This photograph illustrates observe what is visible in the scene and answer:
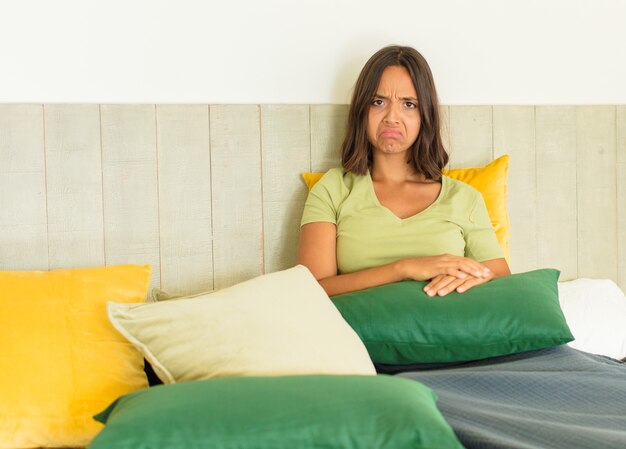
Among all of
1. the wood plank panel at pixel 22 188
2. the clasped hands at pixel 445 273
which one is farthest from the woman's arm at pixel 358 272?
the wood plank panel at pixel 22 188

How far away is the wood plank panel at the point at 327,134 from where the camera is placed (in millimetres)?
2291

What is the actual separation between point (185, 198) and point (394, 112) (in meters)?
0.62

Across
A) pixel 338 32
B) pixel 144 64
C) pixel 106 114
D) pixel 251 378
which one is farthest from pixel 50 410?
pixel 338 32

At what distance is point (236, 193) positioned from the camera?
2.22m

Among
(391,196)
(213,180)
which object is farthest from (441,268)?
(213,180)

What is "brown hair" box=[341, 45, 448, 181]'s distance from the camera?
2195mm

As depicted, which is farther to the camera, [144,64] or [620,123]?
[620,123]

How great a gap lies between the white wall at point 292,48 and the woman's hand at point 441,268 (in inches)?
23.8

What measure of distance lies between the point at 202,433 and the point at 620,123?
6.34ft

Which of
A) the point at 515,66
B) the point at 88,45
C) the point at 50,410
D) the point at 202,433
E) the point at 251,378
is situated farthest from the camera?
the point at 515,66

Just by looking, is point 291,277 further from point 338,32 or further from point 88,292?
point 338,32

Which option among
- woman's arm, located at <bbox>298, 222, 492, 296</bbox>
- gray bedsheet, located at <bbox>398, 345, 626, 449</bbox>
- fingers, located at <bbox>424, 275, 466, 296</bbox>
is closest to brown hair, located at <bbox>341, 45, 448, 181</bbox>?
woman's arm, located at <bbox>298, 222, 492, 296</bbox>

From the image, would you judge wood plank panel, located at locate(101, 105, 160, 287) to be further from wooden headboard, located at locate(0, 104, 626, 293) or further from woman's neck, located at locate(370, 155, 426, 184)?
woman's neck, located at locate(370, 155, 426, 184)

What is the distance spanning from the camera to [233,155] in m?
2.22
